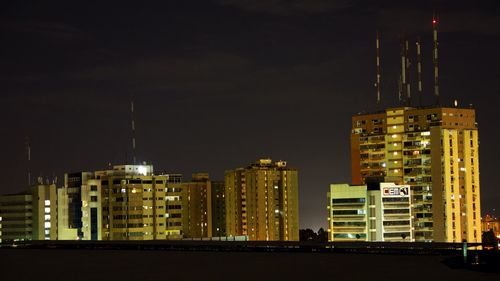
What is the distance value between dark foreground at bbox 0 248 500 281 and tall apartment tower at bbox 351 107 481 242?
74929 millimetres

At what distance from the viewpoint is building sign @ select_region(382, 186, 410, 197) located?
132 metres

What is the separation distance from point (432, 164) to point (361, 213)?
18.5 metres

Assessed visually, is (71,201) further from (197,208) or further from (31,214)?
(197,208)

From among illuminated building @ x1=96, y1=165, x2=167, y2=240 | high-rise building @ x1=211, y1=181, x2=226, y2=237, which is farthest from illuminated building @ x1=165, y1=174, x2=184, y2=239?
high-rise building @ x1=211, y1=181, x2=226, y2=237

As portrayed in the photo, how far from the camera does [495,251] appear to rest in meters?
52.6

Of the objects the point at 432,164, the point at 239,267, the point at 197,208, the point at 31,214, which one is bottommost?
the point at 239,267

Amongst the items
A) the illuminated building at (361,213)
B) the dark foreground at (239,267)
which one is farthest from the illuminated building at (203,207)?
the dark foreground at (239,267)

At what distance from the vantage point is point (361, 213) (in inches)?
5108

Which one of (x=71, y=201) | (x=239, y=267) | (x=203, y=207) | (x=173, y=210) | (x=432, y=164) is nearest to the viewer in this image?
(x=239, y=267)

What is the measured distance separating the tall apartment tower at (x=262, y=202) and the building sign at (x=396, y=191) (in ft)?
155

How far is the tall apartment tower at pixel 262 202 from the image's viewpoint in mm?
179125

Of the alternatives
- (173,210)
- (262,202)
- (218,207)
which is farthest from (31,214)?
(262,202)

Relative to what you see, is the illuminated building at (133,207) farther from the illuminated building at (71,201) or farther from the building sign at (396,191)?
the building sign at (396,191)

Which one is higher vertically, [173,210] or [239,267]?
[173,210]
